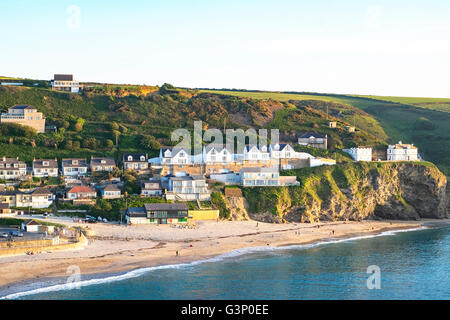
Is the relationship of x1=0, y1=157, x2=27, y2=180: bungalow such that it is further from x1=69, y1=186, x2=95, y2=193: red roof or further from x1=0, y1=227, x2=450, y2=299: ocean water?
x1=0, y1=227, x2=450, y2=299: ocean water

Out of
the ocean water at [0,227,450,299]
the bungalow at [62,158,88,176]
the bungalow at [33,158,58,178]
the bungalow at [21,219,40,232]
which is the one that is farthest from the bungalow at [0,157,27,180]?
the ocean water at [0,227,450,299]

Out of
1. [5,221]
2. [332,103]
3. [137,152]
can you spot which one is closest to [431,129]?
[332,103]

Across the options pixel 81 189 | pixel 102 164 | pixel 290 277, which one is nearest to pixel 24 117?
pixel 102 164

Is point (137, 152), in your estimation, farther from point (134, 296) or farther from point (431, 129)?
point (431, 129)

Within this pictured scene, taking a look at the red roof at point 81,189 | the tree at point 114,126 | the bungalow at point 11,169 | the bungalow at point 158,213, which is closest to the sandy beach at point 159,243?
the bungalow at point 158,213

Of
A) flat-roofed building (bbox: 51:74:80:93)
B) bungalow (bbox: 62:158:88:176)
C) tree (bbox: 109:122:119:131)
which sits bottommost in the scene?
bungalow (bbox: 62:158:88:176)

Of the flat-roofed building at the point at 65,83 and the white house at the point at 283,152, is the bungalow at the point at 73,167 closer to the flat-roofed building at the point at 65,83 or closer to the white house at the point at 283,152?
the white house at the point at 283,152
